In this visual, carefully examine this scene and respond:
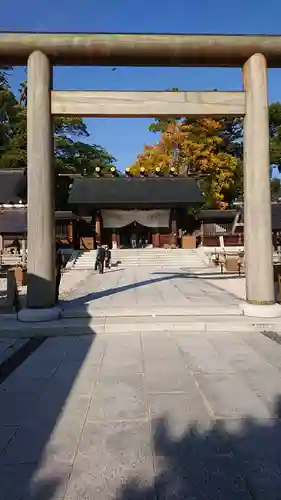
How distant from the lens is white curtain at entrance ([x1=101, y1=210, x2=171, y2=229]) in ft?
87.8

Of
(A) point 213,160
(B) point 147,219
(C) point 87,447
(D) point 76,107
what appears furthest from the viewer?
(A) point 213,160

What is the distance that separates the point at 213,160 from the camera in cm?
3284

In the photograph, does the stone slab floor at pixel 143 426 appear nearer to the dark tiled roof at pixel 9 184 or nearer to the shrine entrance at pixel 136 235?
the dark tiled roof at pixel 9 184

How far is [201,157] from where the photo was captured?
33.5m

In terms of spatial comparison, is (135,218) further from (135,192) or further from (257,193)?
(257,193)

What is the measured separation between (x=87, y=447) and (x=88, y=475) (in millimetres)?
323

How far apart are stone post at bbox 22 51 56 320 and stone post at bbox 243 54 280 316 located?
11.8ft

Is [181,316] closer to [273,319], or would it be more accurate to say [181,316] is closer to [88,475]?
[273,319]

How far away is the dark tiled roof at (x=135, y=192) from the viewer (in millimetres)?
25516

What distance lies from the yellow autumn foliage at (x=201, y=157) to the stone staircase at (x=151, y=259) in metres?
10.7

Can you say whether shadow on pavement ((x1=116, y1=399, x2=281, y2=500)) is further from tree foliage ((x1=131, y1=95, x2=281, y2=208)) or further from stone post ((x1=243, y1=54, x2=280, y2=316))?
tree foliage ((x1=131, y1=95, x2=281, y2=208))

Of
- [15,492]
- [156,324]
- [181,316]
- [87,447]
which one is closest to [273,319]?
[181,316]

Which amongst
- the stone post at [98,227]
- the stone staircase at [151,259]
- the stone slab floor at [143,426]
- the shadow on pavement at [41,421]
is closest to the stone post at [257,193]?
the stone slab floor at [143,426]

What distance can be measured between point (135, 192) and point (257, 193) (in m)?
20.8
